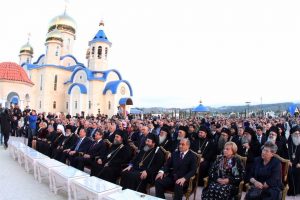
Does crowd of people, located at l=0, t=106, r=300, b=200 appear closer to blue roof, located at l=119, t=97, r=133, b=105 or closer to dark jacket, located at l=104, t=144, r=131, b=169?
dark jacket, located at l=104, t=144, r=131, b=169

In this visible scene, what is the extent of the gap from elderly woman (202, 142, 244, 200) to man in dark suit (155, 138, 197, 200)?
0.40m

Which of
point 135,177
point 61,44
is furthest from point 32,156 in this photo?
point 61,44

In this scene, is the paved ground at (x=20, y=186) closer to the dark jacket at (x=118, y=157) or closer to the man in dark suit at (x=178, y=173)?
the dark jacket at (x=118, y=157)

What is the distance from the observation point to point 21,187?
5.55 meters

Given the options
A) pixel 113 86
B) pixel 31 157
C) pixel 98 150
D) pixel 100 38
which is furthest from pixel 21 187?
pixel 100 38

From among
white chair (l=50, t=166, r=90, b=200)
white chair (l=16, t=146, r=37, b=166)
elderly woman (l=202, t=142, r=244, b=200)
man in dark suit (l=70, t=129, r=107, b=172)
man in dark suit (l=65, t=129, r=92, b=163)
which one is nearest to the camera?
elderly woman (l=202, t=142, r=244, b=200)

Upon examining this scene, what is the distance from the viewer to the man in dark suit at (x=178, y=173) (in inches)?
174

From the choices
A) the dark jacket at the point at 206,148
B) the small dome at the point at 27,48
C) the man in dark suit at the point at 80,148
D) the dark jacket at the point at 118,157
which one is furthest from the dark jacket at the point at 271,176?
the small dome at the point at 27,48

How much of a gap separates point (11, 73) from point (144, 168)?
17107 millimetres

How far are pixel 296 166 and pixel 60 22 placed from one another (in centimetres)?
3209

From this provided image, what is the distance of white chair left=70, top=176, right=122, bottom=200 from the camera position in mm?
3801

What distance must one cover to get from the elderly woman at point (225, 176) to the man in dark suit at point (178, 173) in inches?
15.7

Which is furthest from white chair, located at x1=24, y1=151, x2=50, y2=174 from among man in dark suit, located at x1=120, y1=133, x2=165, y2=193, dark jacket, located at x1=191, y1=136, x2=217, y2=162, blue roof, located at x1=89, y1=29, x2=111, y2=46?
blue roof, located at x1=89, y1=29, x2=111, y2=46

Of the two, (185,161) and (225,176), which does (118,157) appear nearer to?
(185,161)
